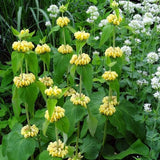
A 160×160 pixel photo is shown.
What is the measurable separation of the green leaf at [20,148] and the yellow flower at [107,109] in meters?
0.43

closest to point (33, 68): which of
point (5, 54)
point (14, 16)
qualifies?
point (5, 54)

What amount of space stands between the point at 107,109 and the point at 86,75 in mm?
328

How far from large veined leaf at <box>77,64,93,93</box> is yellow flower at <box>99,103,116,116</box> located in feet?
0.91

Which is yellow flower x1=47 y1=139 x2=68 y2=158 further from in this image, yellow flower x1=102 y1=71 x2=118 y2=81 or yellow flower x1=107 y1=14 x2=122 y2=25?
yellow flower x1=107 y1=14 x2=122 y2=25

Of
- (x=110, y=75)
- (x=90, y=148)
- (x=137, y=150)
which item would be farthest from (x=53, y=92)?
(x=137, y=150)

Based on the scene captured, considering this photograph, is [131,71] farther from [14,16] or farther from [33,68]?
[14,16]

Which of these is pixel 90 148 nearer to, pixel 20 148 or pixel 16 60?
pixel 20 148

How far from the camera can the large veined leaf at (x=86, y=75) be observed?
1.42 meters

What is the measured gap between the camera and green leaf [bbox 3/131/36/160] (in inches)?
58.2

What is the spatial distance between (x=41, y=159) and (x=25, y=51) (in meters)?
0.54

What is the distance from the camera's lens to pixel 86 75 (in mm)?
1429

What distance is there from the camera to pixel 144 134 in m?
1.93

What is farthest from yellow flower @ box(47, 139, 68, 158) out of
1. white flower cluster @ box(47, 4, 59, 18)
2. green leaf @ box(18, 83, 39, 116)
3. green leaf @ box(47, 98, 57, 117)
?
white flower cluster @ box(47, 4, 59, 18)

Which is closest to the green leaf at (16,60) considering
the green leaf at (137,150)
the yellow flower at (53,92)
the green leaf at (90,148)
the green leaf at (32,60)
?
the green leaf at (32,60)
